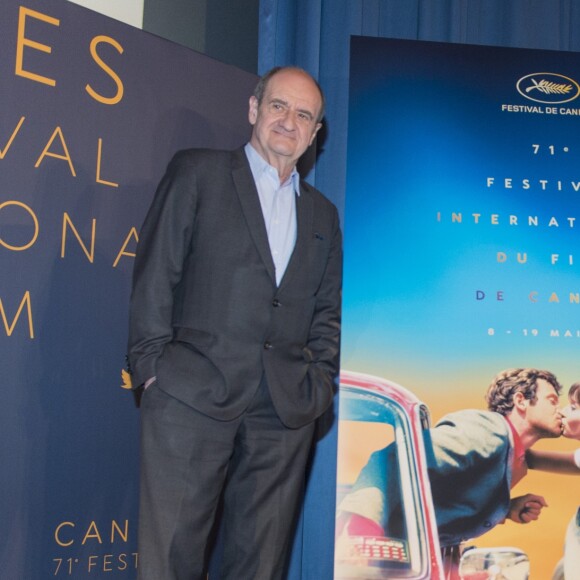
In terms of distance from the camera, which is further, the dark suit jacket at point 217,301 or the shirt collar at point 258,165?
the shirt collar at point 258,165

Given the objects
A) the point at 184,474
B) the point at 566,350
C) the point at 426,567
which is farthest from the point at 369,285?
the point at 184,474

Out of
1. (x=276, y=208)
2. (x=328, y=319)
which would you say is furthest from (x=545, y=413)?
(x=276, y=208)

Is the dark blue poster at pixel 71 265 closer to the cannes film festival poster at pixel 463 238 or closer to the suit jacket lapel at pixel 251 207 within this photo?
the suit jacket lapel at pixel 251 207

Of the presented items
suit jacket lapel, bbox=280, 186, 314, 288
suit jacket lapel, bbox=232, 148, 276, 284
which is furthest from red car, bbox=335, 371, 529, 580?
suit jacket lapel, bbox=232, 148, 276, 284

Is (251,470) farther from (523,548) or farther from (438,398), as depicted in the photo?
(523,548)

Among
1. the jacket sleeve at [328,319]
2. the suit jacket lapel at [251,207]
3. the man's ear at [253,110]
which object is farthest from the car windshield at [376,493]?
the man's ear at [253,110]

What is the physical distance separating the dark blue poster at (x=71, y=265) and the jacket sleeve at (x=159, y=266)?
408 mm

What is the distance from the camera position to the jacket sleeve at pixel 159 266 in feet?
6.76

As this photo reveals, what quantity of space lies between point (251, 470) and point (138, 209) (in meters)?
0.97

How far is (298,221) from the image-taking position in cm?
233

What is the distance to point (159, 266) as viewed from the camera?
2.09 metres

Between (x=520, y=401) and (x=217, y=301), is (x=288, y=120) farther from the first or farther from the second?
(x=520, y=401)

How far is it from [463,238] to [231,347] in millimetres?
1279

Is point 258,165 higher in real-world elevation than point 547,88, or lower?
lower
